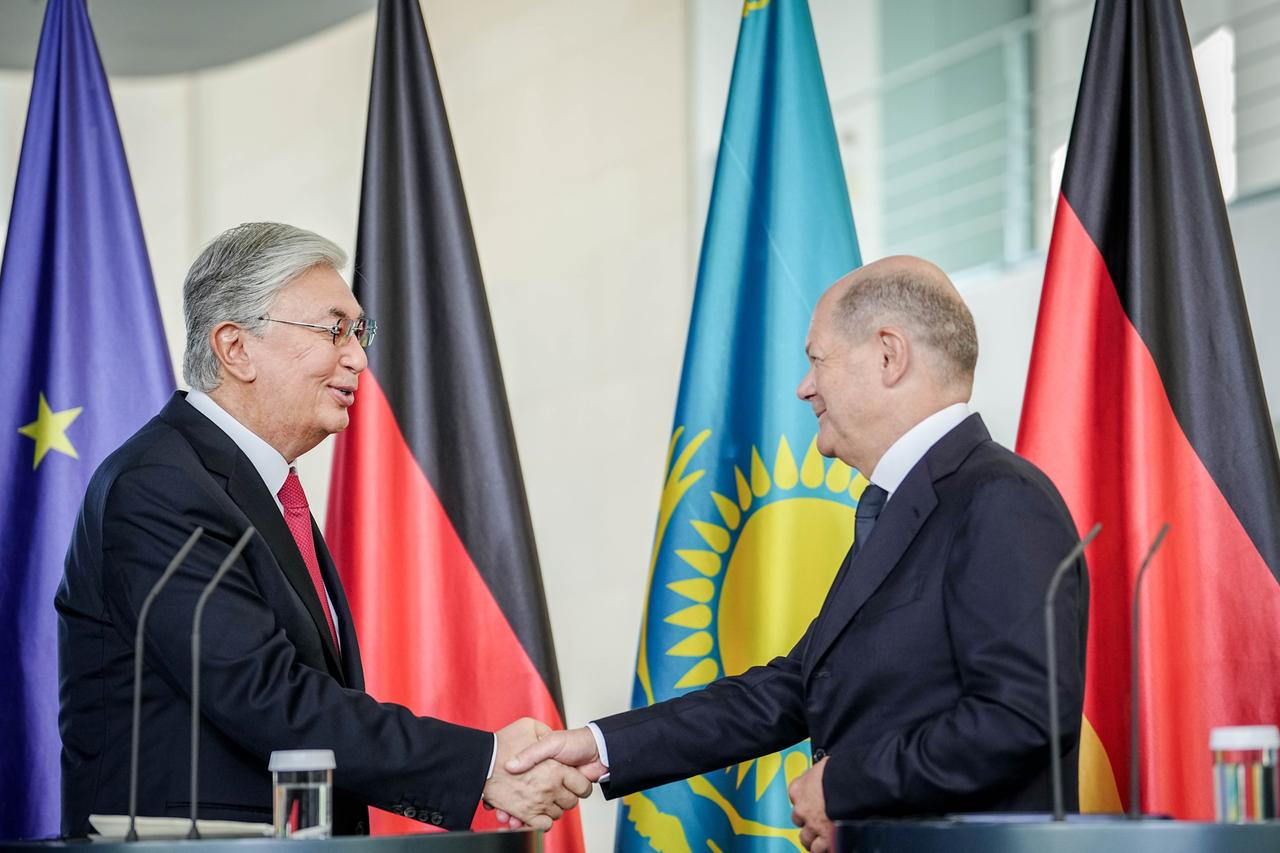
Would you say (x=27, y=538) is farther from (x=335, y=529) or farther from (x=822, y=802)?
(x=822, y=802)

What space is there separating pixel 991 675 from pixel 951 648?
0.13 m

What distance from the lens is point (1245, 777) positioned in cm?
196

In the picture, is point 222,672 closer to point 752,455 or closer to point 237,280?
point 237,280

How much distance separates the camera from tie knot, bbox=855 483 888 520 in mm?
2709

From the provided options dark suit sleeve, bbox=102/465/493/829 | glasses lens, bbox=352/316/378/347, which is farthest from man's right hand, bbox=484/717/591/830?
glasses lens, bbox=352/316/378/347

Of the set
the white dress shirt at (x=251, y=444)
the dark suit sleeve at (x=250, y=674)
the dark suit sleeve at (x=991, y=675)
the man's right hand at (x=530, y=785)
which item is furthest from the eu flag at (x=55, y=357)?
the dark suit sleeve at (x=991, y=675)

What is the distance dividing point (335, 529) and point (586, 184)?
287 cm

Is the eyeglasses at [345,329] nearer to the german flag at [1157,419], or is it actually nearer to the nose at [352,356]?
the nose at [352,356]

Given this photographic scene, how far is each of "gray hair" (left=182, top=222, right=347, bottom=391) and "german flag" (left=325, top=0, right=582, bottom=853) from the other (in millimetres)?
783

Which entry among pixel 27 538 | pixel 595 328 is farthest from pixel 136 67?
pixel 27 538

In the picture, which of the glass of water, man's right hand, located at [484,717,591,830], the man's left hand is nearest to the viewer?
the glass of water

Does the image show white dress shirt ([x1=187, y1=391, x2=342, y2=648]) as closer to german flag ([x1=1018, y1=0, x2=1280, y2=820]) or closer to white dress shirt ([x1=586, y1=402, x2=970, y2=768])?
white dress shirt ([x1=586, y1=402, x2=970, y2=768])

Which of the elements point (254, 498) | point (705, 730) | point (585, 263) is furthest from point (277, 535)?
point (585, 263)

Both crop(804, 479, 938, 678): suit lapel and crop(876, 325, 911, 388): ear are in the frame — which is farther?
crop(876, 325, 911, 388): ear
